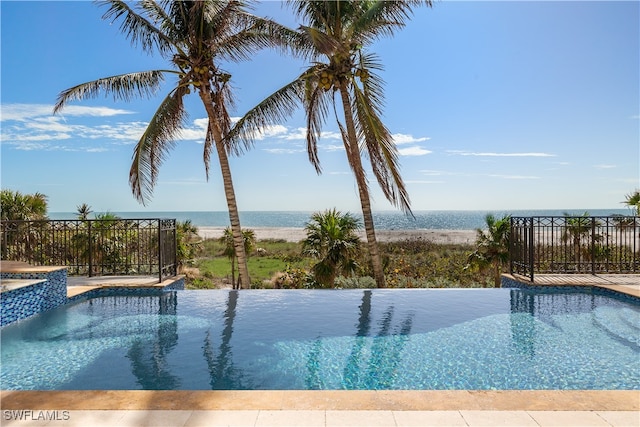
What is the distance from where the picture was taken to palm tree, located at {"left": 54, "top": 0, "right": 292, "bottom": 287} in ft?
32.6

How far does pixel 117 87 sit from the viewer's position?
9.96 meters

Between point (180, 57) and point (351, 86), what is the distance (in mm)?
4282

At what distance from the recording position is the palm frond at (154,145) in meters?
10.2

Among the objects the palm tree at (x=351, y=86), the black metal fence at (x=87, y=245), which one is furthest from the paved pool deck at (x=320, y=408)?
the black metal fence at (x=87, y=245)

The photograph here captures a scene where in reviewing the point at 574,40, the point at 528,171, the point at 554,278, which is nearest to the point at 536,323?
the point at 554,278

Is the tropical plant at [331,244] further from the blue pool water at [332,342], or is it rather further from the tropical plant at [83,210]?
the tropical plant at [83,210]

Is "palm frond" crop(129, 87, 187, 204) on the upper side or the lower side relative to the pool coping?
upper

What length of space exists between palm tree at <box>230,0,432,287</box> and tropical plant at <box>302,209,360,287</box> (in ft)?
4.12

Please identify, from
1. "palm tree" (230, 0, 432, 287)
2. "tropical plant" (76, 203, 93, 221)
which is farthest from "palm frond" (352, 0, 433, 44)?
"tropical plant" (76, 203, 93, 221)

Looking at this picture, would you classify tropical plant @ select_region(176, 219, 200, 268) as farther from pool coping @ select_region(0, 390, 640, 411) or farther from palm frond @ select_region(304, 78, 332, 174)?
pool coping @ select_region(0, 390, 640, 411)

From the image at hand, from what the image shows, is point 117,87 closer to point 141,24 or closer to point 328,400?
point 141,24

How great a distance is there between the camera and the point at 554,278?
9797 mm

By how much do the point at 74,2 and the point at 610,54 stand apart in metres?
16.8

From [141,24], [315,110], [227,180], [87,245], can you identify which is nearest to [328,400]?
[227,180]
